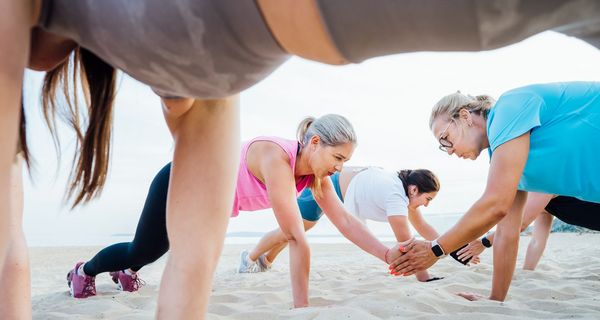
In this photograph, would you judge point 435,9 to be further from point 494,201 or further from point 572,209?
point 572,209

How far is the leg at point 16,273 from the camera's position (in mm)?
1079

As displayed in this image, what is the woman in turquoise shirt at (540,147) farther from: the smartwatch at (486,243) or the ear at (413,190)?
the ear at (413,190)

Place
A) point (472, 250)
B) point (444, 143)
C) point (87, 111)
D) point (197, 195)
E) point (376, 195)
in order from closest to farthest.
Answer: point (87, 111), point (197, 195), point (444, 143), point (472, 250), point (376, 195)

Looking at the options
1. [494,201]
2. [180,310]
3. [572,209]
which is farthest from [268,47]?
[572,209]

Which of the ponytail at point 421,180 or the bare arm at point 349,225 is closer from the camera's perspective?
the bare arm at point 349,225

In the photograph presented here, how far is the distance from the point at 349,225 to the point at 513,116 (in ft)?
4.33

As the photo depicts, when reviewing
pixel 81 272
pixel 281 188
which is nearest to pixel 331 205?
pixel 281 188

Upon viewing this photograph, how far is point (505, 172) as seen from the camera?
2.07 metres

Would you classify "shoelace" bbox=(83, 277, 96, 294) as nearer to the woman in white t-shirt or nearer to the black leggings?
the black leggings

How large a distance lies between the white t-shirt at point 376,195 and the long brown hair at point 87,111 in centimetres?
331

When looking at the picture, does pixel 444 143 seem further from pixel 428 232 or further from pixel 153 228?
pixel 428 232

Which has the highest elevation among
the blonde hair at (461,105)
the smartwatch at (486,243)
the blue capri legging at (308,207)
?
the blonde hair at (461,105)

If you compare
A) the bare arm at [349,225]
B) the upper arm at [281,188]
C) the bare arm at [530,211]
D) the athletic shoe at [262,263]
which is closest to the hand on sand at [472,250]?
the bare arm at [530,211]

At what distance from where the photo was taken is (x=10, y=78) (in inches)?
21.7
